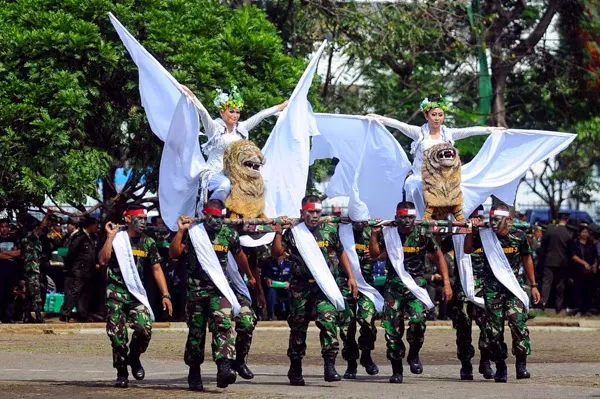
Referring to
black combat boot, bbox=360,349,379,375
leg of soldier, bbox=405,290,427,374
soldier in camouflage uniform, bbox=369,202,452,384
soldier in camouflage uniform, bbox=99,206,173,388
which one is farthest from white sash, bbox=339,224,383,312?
soldier in camouflage uniform, bbox=99,206,173,388

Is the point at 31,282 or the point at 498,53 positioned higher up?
the point at 498,53

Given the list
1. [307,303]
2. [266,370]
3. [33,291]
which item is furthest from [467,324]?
[33,291]

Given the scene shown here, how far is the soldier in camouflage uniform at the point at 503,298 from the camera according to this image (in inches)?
626

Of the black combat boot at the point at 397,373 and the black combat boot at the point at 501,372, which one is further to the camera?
the black combat boot at the point at 501,372

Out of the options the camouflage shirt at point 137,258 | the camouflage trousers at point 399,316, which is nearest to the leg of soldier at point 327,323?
the camouflage trousers at point 399,316

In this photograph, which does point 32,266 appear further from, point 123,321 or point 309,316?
point 309,316

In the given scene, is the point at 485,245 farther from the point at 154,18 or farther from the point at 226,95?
the point at 154,18

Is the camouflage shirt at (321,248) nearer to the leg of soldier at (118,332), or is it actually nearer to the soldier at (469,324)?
the soldier at (469,324)

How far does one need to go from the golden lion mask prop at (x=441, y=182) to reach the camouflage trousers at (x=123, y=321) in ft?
11.0

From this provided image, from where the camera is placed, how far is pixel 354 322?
16.6m

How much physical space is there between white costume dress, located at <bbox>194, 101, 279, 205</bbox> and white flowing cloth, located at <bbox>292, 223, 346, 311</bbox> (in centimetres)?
93

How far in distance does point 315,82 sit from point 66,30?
183 inches

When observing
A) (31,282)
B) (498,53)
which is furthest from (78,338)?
(498,53)

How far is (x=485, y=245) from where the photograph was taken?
1589 centimetres
